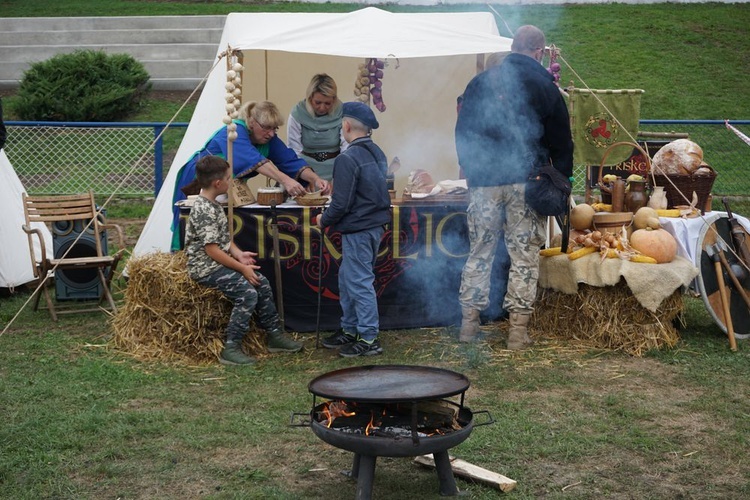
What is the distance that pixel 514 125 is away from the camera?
5.96 meters

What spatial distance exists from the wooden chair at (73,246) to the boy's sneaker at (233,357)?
1.49m

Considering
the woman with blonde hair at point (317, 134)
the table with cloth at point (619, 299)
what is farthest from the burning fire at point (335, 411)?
the woman with blonde hair at point (317, 134)

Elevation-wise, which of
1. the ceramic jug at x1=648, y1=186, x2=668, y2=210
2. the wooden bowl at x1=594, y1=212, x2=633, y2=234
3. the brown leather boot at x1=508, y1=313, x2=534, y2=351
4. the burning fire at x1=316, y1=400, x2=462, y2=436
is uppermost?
the ceramic jug at x1=648, y1=186, x2=668, y2=210

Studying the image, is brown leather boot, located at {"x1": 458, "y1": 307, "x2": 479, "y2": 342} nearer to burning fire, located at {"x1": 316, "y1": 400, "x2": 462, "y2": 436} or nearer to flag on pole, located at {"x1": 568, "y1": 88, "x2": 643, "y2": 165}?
flag on pole, located at {"x1": 568, "y1": 88, "x2": 643, "y2": 165}

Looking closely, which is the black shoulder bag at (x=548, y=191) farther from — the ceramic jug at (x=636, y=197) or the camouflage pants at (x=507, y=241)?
the ceramic jug at (x=636, y=197)

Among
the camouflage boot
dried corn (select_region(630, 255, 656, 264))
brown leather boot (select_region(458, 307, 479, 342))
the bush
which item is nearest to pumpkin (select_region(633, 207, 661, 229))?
dried corn (select_region(630, 255, 656, 264))

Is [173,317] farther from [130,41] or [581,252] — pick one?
[130,41]

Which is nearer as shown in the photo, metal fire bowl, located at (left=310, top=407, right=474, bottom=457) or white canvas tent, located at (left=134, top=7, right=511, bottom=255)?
metal fire bowl, located at (left=310, top=407, right=474, bottom=457)

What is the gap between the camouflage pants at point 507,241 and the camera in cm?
605


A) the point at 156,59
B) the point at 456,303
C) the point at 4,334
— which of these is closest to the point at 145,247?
the point at 4,334

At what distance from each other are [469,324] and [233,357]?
1.67m

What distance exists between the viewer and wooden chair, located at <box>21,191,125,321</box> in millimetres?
7031

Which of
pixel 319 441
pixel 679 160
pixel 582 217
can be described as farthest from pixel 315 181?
pixel 319 441

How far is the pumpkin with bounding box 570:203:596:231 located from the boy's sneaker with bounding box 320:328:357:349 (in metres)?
1.77
